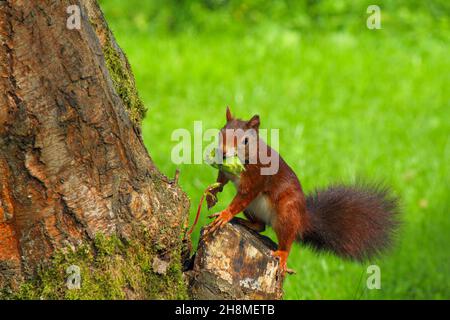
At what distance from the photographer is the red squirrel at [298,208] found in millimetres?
2863

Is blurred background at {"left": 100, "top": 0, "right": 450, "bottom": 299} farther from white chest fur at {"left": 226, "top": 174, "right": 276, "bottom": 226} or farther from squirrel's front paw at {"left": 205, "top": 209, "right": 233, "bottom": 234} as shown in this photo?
squirrel's front paw at {"left": 205, "top": 209, "right": 233, "bottom": 234}

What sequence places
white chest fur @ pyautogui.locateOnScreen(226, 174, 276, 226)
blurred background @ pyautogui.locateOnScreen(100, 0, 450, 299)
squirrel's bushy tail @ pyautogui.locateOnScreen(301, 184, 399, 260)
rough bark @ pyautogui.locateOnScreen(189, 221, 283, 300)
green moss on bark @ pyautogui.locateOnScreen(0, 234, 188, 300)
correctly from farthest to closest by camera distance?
blurred background @ pyautogui.locateOnScreen(100, 0, 450, 299) < squirrel's bushy tail @ pyautogui.locateOnScreen(301, 184, 399, 260) < white chest fur @ pyautogui.locateOnScreen(226, 174, 276, 226) < rough bark @ pyautogui.locateOnScreen(189, 221, 283, 300) < green moss on bark @ pyautogui.locateOnScreen(0, 234, 188, 300)

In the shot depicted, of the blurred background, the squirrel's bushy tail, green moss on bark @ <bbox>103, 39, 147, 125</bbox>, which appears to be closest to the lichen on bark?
green moss on bark @ <bbox>103, 39, 147, 125</bbox>

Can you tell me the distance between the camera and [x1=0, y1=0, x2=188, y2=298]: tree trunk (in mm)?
2465

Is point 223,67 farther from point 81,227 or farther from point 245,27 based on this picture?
point 81,227

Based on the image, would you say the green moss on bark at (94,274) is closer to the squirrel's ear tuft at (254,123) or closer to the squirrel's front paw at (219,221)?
the squirrel's front paw at (219,221)

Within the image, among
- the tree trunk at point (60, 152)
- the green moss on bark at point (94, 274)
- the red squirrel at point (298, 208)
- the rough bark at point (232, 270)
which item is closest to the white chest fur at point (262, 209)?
the red squirrel at point (298, 208)

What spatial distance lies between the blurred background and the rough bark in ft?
3.94

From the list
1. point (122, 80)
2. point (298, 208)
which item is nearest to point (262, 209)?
point (298, 208)

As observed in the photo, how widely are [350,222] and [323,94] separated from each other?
4.06 meters

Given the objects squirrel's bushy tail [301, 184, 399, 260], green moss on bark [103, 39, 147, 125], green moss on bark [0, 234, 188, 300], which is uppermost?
green moss on bark [103, 39, 147, 125]

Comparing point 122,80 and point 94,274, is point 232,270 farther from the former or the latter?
point 122,80

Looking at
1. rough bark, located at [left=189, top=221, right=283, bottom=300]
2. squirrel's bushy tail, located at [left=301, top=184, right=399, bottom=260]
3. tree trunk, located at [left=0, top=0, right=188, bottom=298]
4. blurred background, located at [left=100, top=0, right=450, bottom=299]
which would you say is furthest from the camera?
blurred background, located at [left=100, top=0, right=450, bottom=299]
